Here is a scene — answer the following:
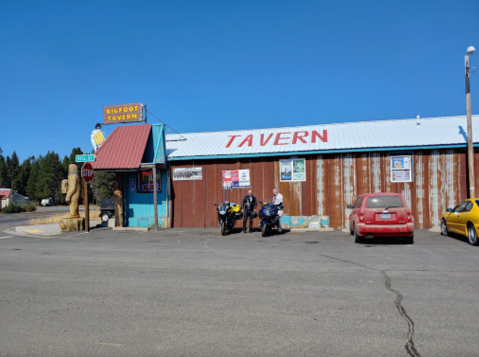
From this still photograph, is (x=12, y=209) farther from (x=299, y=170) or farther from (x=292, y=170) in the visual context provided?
(x=299, y=170)

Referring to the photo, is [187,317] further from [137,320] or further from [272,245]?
[272,245]

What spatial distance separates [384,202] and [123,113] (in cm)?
1598

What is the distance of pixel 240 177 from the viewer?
62.1 ft

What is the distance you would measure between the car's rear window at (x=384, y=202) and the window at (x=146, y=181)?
11.3m

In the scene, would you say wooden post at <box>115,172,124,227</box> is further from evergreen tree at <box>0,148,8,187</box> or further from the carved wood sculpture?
evergreen tree at <box>0,148,8,187</box>

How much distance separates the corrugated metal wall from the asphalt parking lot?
723 centimetres

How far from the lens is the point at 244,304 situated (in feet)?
18.2

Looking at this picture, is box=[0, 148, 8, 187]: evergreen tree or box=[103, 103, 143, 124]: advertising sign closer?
box=[103, 103, 143, 124]: advertising sign

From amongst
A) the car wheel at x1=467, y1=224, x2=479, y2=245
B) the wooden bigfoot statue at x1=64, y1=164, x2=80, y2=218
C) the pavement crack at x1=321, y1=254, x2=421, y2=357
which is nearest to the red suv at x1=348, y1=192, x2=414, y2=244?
the car wheel at x1=467, y1=224, x2=479, y2=245

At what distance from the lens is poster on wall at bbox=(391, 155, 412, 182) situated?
1711 cm

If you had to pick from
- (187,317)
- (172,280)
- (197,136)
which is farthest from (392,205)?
(197,136)

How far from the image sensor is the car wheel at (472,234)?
11086mm

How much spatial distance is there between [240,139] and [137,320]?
1630 cm

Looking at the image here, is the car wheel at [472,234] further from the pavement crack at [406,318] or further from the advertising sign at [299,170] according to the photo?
the advertising sign at [299,170]
